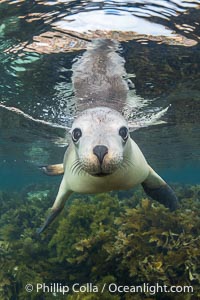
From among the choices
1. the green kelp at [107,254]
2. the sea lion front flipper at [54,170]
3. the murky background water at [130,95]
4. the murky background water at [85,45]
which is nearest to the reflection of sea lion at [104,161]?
the sea lion front flipper at [54,170]

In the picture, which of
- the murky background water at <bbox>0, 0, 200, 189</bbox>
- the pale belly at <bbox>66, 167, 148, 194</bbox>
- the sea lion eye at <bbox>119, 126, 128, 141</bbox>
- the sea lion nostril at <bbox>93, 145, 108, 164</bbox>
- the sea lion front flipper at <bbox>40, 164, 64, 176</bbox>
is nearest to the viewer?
the sea lion nostril at <bbox>93, 145, 108, 164</bbox>

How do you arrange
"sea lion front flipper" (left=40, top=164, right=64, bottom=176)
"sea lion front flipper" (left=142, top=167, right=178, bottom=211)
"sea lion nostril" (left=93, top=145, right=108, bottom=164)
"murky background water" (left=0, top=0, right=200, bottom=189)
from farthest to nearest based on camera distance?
"sea lion front flipper" (left=40, top=164, right=64, bottom=176), "sea lion front flipper" (left=142, top=167, right=178, bottom=211), "murky background water" (left=0, top=0, right=200, bottom=189), "sea lion nostril" (left=93, top=145, right=108, bottom=164)

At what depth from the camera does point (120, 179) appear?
461cm

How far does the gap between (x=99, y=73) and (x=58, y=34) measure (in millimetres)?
1302

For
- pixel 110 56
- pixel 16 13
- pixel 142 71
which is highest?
pixel 16 13

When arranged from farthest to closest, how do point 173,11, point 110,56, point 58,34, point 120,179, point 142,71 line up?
1. point 142,71
2. point 110,56
3. point 58,34
4. point 173,11
5. point 120,179

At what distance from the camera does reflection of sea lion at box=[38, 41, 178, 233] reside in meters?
3.66

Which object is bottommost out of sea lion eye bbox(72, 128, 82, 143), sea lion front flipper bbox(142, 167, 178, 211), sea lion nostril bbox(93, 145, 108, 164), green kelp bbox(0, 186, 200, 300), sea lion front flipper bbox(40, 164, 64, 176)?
green kelp bbox(0, 186, 200, 300)

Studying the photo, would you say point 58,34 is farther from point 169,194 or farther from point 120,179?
point 169,194

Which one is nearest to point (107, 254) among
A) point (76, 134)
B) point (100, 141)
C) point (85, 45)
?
point (76, 134)

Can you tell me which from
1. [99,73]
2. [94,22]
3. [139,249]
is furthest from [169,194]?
[94,22]

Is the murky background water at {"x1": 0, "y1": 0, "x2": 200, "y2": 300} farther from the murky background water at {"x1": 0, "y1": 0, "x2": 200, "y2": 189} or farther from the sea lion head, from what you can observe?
the sea lion head

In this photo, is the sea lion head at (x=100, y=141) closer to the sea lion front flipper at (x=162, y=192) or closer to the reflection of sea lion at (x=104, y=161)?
the reflection of sea lion at (x=104, y=161)

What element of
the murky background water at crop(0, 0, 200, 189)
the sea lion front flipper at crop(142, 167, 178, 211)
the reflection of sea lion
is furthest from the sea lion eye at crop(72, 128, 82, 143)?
the murky background water at crop(0, 0, 200, 189)
